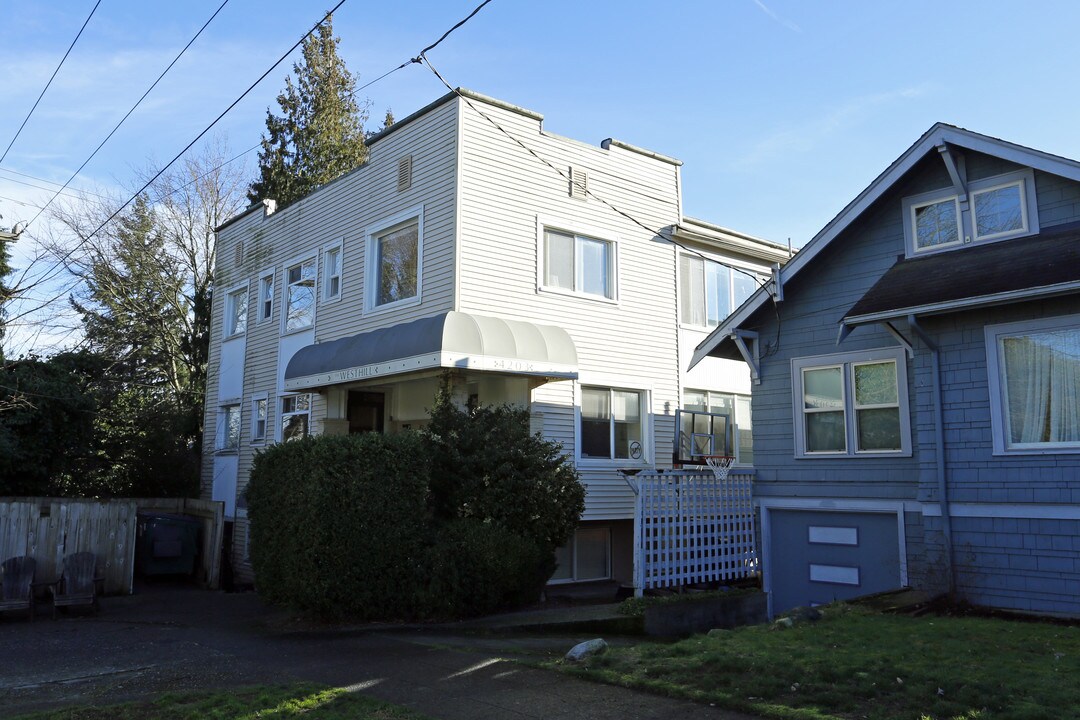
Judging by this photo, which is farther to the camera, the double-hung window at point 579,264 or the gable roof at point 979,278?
the double-hung window at point 579,264

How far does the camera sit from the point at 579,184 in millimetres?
17188

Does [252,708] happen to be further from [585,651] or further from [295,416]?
[295,416]

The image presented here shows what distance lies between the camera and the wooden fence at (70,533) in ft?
48.2

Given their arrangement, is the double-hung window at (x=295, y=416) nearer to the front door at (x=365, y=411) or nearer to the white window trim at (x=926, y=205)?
the front door at (x=365, y=411)

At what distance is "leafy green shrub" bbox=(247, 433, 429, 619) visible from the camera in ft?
36.3

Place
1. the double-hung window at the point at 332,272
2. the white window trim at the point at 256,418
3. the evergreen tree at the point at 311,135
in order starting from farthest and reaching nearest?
the evergreen tree at the point at 311,135 < the white window trim at the point at 256,418 < the double-hung window at the point at 332,272

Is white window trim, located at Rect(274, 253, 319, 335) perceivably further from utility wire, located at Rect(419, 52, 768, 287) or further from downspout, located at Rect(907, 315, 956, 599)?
downspout, located at Rect(907, 315, 956, 599)

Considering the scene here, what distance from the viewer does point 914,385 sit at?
1176cm

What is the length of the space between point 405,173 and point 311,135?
69.3ft

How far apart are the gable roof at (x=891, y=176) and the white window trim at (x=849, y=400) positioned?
118cm

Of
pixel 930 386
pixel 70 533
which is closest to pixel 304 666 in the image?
pixel 930 386

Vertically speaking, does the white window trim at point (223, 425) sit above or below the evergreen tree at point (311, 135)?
below

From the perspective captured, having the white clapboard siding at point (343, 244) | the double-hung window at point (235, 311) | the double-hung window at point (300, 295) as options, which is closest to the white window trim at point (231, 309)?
the double-hung window at point (235, 311)

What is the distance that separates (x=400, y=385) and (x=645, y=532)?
7154mm
